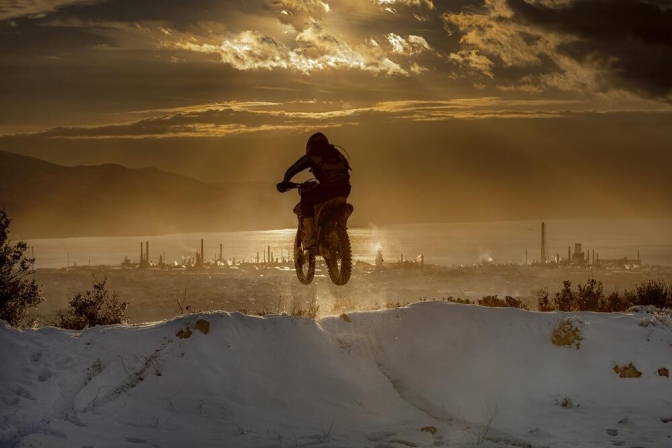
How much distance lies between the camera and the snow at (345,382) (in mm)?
14992

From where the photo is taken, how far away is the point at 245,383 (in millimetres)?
16672

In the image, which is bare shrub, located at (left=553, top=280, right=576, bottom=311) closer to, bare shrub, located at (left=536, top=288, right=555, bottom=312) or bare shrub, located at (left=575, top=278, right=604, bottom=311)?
bare shrub, located at (left=575, top=278, right=604, bottom=311)

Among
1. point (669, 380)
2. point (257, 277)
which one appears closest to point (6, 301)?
A: point (669, 380)

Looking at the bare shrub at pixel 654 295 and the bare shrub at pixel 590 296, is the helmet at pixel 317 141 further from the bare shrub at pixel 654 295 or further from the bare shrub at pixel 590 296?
the bare shrub at pixel 654 295

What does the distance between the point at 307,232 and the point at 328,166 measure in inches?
64.0

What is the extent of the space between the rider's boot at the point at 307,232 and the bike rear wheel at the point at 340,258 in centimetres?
55

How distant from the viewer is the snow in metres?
15.0

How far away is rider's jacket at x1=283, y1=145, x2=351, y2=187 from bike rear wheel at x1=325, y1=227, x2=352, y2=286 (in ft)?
2.82

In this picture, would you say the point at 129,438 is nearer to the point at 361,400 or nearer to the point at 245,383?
the point at 245,383

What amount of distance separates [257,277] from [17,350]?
16428 cm

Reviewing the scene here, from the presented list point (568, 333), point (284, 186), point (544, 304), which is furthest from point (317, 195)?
point (544, 304)

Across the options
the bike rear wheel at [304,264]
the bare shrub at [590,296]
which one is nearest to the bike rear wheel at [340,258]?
the bike rear wheel at [304,264]

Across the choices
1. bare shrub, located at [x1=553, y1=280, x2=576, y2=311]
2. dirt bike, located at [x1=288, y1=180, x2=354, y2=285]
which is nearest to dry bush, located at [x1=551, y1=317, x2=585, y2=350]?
bare shrub, located at [x1=553, y1=280, x2=576, y2=311]

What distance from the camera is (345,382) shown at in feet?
57.1
